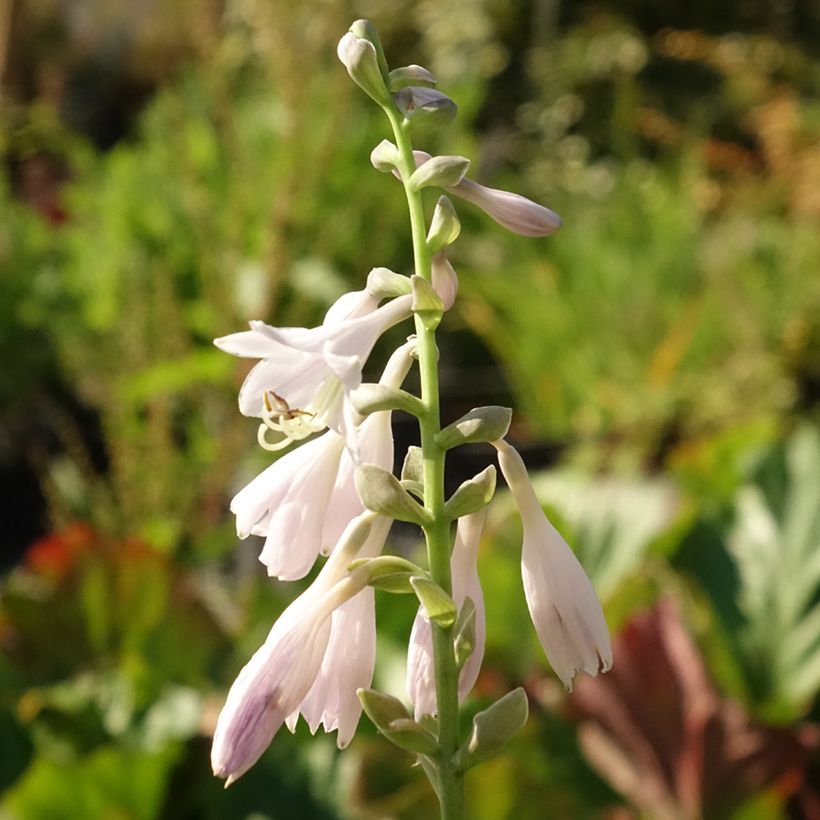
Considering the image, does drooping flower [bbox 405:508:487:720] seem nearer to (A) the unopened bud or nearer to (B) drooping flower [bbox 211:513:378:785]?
(B) drooping flower [bbox 211:513:378:785]

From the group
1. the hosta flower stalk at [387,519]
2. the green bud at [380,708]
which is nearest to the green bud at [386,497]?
the hosta flower stalk at [387,519]

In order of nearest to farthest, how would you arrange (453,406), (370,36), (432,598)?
(432,598) < (370,36) < (453,406)

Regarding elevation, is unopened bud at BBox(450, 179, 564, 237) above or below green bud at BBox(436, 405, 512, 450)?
above

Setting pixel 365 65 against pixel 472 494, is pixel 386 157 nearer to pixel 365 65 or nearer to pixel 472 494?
pixel 365 65

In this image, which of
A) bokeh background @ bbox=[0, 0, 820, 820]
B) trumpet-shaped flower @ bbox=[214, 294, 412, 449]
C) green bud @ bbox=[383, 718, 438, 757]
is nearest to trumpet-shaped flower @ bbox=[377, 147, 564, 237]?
trumpet-shaped flower @ bbox=[214, 294, 412, 449]

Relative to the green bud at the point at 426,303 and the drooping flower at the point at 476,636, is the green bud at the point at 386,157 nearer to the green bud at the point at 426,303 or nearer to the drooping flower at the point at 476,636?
the green bud at the point at 426,303

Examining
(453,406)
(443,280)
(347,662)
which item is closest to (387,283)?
(443,280)

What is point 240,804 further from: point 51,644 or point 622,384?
point 622,384

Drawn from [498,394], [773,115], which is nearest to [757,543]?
[498,394]
